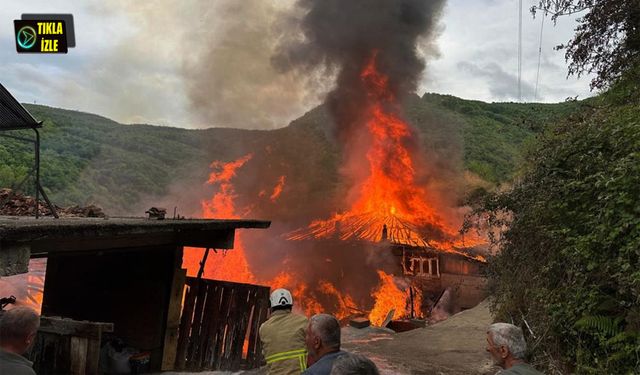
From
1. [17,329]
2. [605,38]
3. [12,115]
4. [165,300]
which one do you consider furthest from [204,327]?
[605,38]

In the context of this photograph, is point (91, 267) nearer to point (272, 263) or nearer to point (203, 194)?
point (272, 263)

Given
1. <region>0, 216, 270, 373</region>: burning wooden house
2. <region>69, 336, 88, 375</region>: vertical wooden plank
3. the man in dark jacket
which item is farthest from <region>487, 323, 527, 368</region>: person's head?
<region>0, 216, 270, 373</region>: burning wooden house

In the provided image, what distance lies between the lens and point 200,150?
52.9m

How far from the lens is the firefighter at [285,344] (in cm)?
355

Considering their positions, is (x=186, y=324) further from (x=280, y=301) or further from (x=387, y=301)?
(x=387, y=301)

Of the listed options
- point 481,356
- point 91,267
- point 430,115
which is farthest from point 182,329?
point 430,115

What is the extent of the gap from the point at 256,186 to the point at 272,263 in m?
10.1

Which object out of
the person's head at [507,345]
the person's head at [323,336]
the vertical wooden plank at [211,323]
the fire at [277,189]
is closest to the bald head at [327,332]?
the person's head at [323,336]

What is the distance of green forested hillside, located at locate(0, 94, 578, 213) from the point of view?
34.5 m

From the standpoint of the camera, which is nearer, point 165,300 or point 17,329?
point 17,329

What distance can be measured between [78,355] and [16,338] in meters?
2.41

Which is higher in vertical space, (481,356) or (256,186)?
(256,186)

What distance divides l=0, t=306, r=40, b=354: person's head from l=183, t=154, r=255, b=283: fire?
35.9ft

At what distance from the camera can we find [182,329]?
786 centimetres
